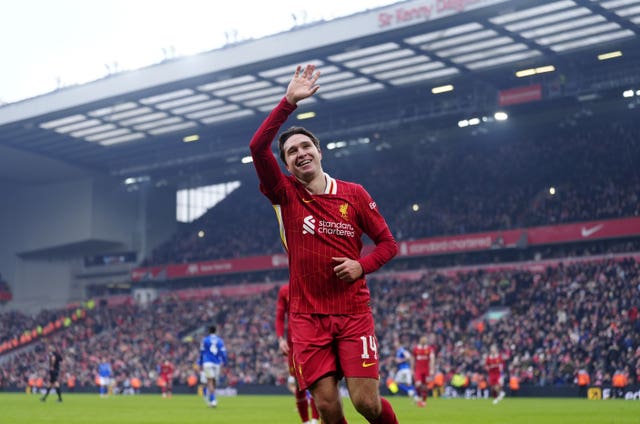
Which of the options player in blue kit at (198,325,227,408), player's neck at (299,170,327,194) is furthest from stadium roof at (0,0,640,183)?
player's neck at (299,170,327,194)

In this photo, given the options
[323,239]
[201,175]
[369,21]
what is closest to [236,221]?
[201,175]

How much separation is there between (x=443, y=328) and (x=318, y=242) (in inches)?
1249

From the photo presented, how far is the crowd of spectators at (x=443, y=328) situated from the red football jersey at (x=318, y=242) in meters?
24.6

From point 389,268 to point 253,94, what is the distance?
12.5 meters

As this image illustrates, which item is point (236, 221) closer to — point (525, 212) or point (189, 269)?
→ point (189, 269)

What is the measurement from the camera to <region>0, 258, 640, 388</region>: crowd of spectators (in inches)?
1239

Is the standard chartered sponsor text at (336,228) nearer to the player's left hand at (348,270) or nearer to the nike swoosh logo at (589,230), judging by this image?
the player's left hand at (348,270)

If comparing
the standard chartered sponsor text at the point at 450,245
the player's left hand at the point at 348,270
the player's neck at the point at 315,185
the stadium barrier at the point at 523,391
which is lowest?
the stadium barrier at the point at 523,391

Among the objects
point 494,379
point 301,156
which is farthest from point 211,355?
point 301,156

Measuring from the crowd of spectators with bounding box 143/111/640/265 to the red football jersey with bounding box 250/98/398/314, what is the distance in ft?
118

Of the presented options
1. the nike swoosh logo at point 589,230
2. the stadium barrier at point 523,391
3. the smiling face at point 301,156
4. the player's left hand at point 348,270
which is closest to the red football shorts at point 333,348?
the player's left hand at point 348,270

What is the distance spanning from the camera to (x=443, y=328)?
37.2m

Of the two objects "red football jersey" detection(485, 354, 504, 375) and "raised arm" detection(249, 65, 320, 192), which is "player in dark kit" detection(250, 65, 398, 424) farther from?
"red football jersey" detection(485, 354, 504, 375)

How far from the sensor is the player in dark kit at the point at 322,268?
6.07m
